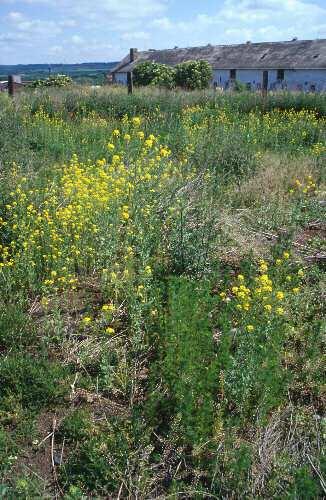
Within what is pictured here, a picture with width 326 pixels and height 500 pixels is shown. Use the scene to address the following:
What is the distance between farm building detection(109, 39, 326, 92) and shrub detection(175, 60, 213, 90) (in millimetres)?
4136

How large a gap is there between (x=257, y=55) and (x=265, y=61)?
1690mm

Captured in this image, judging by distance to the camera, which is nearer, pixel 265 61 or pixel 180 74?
pixel 180 74

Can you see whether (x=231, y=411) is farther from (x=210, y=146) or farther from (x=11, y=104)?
(x=11, y=104)

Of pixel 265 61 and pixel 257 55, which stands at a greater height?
pixel 257 55

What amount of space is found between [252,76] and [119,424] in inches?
1681

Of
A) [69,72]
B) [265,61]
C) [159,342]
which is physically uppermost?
[69,72]

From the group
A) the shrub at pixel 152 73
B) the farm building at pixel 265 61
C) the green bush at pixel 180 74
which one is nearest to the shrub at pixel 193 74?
the green bush at pixel 180 74

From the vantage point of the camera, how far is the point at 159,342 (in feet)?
12.6

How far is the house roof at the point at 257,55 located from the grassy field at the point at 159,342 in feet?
116

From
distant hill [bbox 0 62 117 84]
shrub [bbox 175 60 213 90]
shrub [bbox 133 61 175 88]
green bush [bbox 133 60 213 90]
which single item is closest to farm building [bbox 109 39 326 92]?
shrub [bbox 175 60 213 90]

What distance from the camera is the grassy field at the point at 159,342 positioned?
9.68 feet

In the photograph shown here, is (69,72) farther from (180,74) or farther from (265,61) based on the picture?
(180,74)

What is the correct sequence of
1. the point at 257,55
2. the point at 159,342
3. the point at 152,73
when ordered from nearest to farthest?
the point at 159,342
the point at 152,73
the point at 257,55

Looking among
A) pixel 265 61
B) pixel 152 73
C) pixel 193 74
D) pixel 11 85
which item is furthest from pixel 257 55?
pixel 11 85
